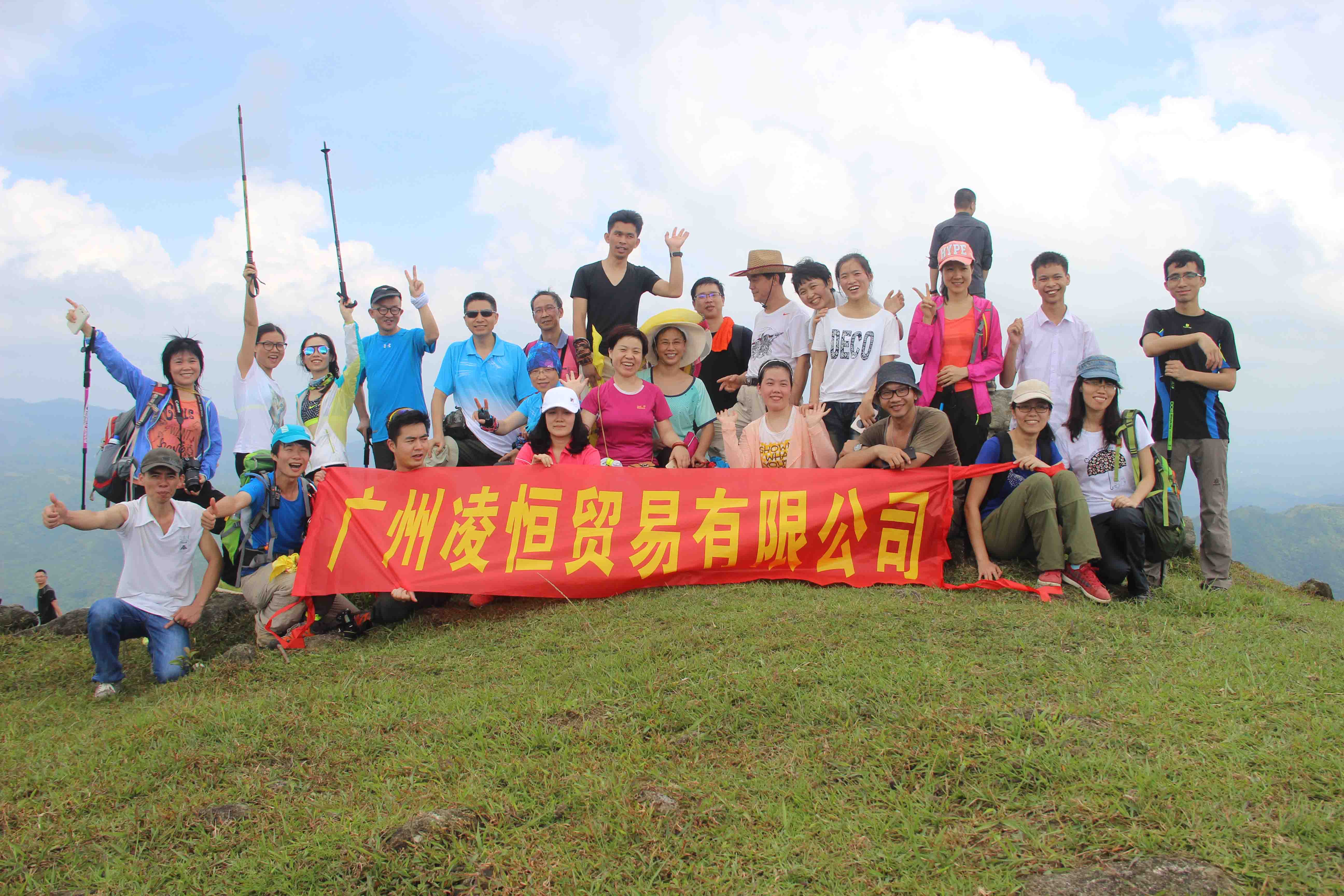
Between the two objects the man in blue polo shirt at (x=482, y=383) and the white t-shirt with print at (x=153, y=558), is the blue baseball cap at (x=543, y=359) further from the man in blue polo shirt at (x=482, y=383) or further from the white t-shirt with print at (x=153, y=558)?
the white t-shirt with print at (x=153, y=558)

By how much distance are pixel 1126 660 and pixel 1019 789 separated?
1.68 m

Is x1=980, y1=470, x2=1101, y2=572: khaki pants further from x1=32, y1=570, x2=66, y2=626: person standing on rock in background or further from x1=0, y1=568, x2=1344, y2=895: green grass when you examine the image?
x1=32, y1=570, x2=66, y2=626: person standing on rock in background

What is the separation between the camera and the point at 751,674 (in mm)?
4609

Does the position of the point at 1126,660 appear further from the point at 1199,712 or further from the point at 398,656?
the point at 398,656

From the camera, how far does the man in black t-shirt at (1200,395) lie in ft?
22.7

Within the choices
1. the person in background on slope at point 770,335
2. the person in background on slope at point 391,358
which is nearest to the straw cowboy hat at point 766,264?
the person in background on slope at point 770,335

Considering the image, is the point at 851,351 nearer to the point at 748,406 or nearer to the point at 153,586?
the point at 748,406

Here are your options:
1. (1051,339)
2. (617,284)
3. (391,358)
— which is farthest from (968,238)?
(391,358)

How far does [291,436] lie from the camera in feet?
22.3

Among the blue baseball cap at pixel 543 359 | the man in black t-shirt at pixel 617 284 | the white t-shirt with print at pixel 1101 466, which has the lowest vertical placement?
the white t-shirt with print at pixel 1101 466

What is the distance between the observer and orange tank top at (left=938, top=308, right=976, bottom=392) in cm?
741

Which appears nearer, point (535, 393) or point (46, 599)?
point (535, 393)

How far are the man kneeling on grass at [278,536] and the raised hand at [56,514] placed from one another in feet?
3.08

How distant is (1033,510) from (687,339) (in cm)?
370
